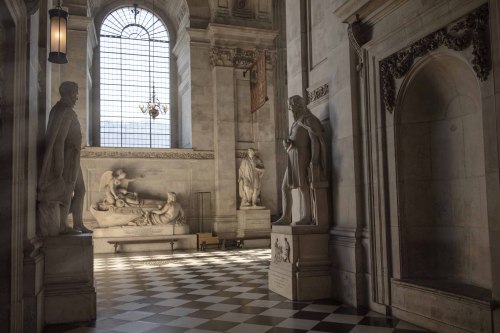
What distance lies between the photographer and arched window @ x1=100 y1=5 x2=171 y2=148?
21.0 m

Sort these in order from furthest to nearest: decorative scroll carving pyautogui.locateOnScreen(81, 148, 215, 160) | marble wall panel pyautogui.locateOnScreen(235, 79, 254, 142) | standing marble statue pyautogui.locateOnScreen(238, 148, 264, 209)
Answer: marble wall panel pyautogui.locateOnScreen(235, 79, 254, 142) < standing marble statue pyautogui.locateOnScreen(238, 148, 264, 209) < decorative scroll carving pyautogui.locateOnScreen(81, 148, 215, 160)

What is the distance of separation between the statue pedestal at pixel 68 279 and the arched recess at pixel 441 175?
4.47m

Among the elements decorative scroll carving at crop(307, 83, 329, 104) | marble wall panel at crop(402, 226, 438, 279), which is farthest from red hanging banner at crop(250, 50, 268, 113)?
marble wall panel at crop(402, 226, 438, 279)

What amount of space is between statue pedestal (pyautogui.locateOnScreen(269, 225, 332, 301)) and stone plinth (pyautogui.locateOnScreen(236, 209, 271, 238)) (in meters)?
9.85

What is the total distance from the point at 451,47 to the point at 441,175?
1.93 m

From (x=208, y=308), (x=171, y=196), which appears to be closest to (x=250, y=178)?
(x=171, y=196)

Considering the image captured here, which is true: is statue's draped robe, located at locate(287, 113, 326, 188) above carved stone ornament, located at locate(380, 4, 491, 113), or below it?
below

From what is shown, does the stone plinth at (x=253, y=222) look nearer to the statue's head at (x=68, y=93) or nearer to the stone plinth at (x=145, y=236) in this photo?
the stone plinth at (x=145, y=236)

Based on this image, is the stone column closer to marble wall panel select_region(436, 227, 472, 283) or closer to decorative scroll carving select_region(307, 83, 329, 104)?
decorative scroll carving select_region(307, 83, 329, 104)

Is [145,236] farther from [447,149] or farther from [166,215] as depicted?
[447,149]

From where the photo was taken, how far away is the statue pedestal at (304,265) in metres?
7.58

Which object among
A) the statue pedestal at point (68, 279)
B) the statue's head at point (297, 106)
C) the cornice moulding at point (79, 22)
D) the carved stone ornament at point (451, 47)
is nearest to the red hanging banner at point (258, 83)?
the cornice moulding at point (79, 22)

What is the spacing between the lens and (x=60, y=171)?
6715mm

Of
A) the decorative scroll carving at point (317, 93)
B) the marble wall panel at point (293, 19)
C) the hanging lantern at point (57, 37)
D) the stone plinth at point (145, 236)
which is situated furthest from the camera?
the stone plinth at point (145, 236)
